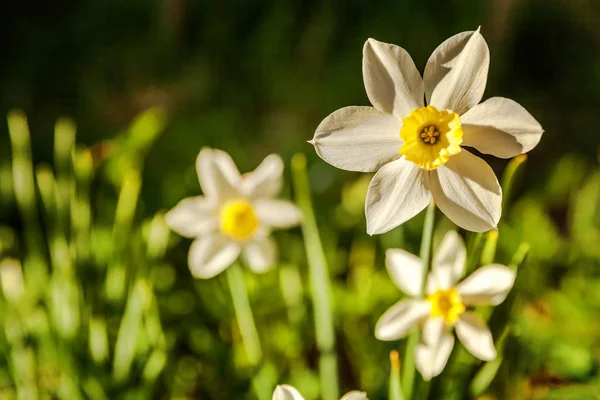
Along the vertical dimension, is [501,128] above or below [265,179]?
above

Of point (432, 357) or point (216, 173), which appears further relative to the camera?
point (216, 173)

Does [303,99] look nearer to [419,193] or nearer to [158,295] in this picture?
[158,295]

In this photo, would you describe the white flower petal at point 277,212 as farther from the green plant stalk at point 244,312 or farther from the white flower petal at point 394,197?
the white flower petal at point 394,197

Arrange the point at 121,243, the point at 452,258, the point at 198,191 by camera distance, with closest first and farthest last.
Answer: the point at 452,258, the point at 121,243, the point at 198,191

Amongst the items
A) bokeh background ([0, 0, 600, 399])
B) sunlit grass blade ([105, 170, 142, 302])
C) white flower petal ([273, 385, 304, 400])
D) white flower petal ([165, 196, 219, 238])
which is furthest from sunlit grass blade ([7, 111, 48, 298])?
white flower petal ([273, 385, 304, 400])

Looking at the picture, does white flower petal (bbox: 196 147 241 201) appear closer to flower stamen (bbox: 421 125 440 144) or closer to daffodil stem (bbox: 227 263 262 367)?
daffodil stem (bbox: 227 263 262 367)

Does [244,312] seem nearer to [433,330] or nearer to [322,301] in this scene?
[322,301]

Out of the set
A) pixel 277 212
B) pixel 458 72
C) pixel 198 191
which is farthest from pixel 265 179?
pixel 198 191

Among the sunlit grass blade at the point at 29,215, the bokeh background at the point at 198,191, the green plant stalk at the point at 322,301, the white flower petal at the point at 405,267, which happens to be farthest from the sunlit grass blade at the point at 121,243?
the white flower petal at the point at 405,267

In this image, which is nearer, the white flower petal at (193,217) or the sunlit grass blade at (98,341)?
the white flower petal at (193,217)
